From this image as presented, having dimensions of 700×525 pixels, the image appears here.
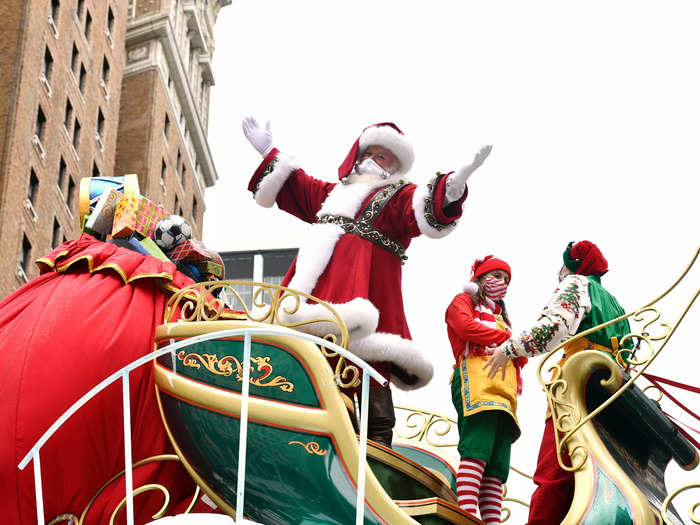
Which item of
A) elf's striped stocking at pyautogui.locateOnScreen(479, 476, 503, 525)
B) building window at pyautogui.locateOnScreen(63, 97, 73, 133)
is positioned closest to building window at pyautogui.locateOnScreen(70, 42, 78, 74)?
building window at pyautogui.locateOnScreen(63, 97, 73, 133)

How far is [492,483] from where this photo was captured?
685cm

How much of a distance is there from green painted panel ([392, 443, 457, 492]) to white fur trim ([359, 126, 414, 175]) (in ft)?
6.26

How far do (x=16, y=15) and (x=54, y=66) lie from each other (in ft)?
9.55

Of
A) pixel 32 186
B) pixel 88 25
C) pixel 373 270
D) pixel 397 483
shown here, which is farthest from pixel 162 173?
pixel 397 483

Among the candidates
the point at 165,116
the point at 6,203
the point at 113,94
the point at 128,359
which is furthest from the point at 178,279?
the point at 165,116

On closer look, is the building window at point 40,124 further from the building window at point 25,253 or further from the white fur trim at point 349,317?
the white fur trim at point 349,317

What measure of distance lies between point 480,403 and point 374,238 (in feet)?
3.93

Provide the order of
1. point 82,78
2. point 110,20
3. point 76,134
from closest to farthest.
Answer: point 76,134, point 82,78, point 110,20

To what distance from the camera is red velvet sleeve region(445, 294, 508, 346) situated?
7004 millimetres

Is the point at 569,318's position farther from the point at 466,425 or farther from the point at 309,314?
the point at 309,314

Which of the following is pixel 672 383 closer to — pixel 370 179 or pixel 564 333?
pixel 564 333

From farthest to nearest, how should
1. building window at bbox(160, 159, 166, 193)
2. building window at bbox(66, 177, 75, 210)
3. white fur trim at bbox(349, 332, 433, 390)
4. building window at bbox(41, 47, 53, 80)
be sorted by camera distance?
building window at bbox(160, 159, 166, 193) < building window at bbox(66, 177, 75, 210) < building window at bbox(41, 47, 53, 80) < white fur trim at bbox(349, 332, 433, 390)

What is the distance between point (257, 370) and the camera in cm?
561

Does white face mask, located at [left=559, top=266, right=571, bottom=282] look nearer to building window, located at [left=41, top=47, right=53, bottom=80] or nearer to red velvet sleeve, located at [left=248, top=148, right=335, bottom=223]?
red velvet sleeve, located at [left=248, top=148, right=335, bottom=223]
